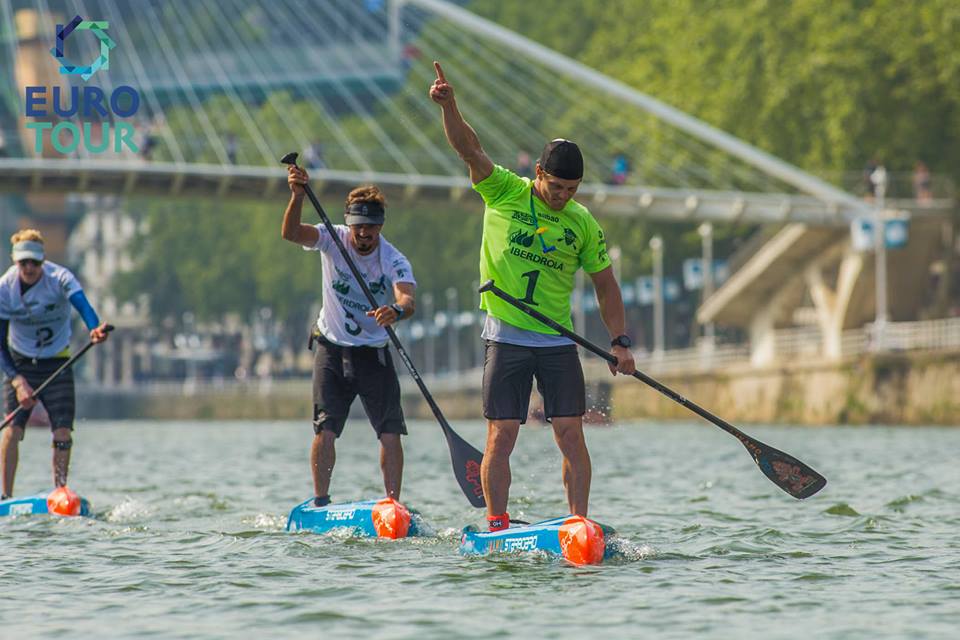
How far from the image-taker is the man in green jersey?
1158cm

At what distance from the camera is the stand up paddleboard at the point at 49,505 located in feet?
50.1

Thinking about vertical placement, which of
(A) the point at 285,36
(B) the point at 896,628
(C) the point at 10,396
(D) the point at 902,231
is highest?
(A) the point at 285,36

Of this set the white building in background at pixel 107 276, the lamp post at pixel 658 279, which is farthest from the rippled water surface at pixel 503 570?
the white building in background at pixel 107 276

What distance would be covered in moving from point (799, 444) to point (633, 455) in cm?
542

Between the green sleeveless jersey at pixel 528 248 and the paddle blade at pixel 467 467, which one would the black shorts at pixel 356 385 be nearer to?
the paddle blade at pixel 467 467

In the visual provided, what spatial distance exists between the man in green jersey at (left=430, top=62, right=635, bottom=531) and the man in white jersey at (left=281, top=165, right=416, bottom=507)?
147cm

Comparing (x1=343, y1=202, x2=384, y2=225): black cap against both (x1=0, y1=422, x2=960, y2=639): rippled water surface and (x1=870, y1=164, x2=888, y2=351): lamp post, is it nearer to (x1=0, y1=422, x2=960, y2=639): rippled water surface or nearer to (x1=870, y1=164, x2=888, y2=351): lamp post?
(x1=0, y1=422, x2=960, y2=639): rippled water surface

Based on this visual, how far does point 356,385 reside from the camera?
13656mm

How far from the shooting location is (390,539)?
42.6 feet

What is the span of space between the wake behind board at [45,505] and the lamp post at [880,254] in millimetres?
36151

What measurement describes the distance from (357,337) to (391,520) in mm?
1275

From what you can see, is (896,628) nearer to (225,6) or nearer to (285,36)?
(225,6)

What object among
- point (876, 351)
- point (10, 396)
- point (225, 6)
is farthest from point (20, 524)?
point (225, 6)

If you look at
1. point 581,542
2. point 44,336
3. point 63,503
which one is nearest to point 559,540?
point 581,542
